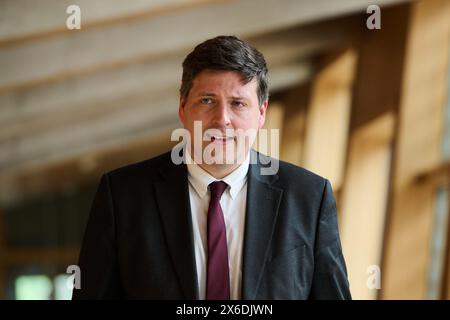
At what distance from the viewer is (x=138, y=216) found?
7.06 feet

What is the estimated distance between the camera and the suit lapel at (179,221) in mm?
2035

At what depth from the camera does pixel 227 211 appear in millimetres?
2188

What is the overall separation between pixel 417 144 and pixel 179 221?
7850 millimetres

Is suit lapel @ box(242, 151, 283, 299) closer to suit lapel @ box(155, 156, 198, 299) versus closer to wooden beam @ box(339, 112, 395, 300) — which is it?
suit lapel @ box(155, 156, 198, 299)

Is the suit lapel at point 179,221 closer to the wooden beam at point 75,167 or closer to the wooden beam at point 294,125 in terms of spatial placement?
the wooden beam at point 294,125

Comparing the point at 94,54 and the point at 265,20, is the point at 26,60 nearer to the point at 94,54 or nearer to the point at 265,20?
the point at 94,54

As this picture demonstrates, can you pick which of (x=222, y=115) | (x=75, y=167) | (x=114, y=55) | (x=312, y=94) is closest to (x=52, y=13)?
(x=114, y=55)

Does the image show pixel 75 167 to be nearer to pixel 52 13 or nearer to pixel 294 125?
pixel 294 125

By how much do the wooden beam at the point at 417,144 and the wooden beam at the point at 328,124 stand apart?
6218 mm

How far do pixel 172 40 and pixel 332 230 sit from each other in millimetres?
8054

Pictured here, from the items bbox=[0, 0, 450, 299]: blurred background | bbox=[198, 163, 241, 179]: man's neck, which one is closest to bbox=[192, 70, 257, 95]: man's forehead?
bbox=[198, 163, 241, 179]: man's neck

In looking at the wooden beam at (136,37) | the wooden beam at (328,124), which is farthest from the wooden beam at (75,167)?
the wooden beam at (136,37)
